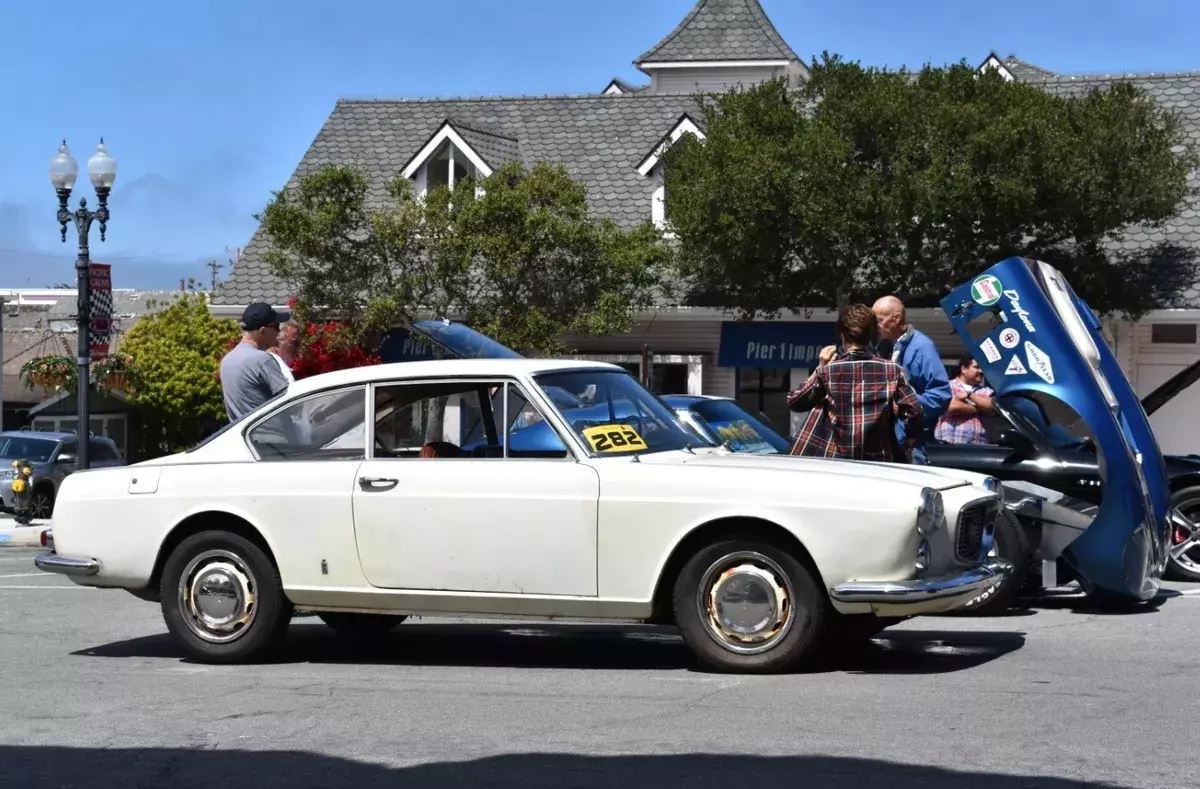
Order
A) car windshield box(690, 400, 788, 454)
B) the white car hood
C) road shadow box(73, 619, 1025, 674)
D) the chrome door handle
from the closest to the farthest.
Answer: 1. the white car hood
2. the chrome door handle
3. road shadow box(73, 619, 1025, 674)
4. car windshield box(690, 400, 788, 454)

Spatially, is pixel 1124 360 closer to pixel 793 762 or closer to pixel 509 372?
pixel 509 372

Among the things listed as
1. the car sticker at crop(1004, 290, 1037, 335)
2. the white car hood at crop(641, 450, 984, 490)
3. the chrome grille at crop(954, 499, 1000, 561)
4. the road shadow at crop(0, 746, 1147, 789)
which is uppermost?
the car sticker at crop(1004, 290, 1037, 335)

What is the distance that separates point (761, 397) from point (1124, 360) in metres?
5.80

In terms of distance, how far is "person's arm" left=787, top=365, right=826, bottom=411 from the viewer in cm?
931

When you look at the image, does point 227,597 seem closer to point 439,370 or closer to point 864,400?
point 439,370

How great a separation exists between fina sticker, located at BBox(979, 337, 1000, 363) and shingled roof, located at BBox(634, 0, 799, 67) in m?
27.2

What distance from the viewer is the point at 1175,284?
25.4m

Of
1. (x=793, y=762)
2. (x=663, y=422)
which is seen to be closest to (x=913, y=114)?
(x=663, y=422)

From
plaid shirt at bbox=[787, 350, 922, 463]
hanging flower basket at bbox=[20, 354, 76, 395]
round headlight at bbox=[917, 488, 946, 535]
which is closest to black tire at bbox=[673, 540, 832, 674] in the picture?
round headlight at bbox=[917, 488, 946, 535]

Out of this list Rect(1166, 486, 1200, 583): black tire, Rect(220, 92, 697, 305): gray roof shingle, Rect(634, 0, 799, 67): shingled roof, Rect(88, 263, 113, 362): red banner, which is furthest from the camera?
Rect(634, 0, 799, 67): shingled roof

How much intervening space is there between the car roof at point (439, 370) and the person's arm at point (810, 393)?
1.17m

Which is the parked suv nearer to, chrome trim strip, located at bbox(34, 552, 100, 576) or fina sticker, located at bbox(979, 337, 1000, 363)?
chrome trim strip, located at bbox(34, 552, 100, 576)

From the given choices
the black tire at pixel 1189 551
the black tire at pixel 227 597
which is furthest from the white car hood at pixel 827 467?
the black tire at pixel 1189 551

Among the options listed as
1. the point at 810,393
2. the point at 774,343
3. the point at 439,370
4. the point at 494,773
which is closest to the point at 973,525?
the point at 810,393
